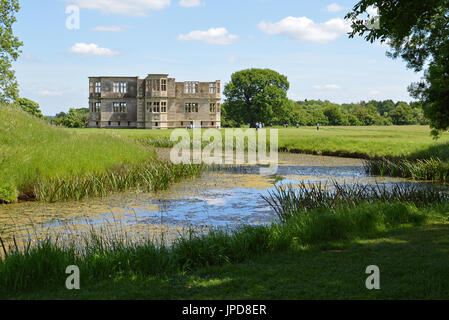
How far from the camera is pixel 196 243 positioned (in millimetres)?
7074

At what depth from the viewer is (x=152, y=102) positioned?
67125 mm

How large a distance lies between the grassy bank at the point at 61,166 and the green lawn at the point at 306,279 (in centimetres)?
910

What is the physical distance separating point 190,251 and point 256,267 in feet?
3.63

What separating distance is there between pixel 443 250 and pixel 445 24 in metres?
10.3

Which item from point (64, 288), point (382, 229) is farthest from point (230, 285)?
point (382, 229)

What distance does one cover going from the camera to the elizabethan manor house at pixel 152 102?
6744 cm

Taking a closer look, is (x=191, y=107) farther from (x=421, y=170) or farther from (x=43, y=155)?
(x=43, y=155)

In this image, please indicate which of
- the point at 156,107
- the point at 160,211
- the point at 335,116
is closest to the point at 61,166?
the point at 160,211

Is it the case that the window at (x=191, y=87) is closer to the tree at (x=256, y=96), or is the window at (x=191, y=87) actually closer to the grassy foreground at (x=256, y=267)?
the tree at (x=256, y=96)

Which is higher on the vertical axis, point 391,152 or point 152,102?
point 152,102

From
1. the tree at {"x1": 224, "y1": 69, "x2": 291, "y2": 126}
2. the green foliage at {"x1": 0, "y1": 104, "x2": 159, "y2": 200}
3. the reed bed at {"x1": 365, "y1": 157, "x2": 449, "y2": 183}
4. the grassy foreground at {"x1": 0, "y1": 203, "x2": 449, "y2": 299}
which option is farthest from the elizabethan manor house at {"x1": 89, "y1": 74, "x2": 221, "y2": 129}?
the grassy foreground at {"x1": 0, "y1": 203, "x2": 449, "y2": 299}

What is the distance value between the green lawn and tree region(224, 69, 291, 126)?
68392mm

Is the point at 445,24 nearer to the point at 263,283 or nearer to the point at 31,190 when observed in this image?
the point at 263,283
